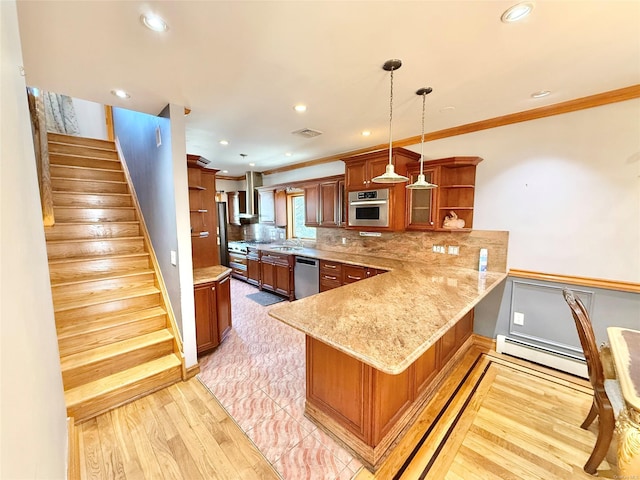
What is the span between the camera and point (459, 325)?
9.39 ft

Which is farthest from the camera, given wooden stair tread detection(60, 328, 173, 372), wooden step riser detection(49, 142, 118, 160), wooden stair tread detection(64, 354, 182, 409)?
wooden step riser detection(49, 142, 118, 160)

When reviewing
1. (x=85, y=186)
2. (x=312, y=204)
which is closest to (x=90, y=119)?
(x=85, y=186)

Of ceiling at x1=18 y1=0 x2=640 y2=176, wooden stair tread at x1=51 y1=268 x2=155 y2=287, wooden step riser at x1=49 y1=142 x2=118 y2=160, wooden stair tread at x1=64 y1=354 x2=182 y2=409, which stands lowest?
wooden stair tread at x1=64 y1=354 x2=182 y2=409

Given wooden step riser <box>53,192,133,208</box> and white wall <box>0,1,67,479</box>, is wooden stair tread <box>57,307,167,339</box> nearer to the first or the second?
white wall <box>0,1,67,479</box>

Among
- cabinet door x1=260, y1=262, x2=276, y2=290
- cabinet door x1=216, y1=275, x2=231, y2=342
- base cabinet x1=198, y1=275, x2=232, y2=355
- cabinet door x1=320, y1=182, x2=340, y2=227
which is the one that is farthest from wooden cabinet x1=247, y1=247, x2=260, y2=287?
base cabinet x1=198, y1=275, x2=232, y2=355

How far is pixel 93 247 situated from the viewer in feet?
9.91

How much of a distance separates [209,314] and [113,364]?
2.93ft

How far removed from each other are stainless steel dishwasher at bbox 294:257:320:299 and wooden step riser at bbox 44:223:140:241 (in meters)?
2.44

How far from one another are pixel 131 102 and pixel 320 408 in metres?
3.09

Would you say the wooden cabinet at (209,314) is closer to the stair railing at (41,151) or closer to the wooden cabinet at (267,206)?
the stair railing at (41,151)

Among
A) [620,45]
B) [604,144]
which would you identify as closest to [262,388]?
[620,45]

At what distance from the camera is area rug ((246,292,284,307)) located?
4750 millimetres

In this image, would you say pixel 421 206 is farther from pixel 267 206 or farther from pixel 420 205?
pixel 267 206

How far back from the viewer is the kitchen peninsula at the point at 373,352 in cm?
140
